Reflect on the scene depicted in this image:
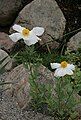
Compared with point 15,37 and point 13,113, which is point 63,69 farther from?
point 13,113

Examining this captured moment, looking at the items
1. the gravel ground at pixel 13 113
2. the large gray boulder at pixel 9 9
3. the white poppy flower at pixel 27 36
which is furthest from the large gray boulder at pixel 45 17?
the white poppy flower at pixel 27 36

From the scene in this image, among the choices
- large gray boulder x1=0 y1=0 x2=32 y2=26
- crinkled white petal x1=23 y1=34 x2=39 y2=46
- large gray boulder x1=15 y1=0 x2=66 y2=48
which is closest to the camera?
crinkled white petal x1=23 y1=34 x2=39 y2=46

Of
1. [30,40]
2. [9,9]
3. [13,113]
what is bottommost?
[13,113]

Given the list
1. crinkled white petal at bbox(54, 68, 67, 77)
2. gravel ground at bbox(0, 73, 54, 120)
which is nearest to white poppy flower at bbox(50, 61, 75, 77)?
crinkled white petal at bbox(54, 68, 67, 77)

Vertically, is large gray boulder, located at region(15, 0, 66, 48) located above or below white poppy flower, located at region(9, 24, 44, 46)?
below

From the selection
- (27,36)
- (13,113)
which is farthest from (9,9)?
(27,36)

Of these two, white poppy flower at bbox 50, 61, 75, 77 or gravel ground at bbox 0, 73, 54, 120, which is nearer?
white poppy flower at bbox 50, 61, 75, 77

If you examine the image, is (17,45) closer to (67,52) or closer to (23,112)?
(67,52)

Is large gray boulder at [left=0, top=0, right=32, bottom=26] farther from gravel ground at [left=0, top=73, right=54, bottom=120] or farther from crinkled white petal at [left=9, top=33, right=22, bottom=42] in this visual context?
crinkled white petal at [left=9, top=33, right=22, bottom=42]
